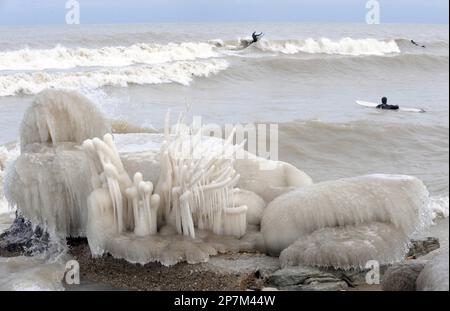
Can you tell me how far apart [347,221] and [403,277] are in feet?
3.19

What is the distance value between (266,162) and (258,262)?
4.47 ft

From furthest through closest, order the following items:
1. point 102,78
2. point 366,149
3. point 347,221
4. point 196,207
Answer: point 102,78, point 366,149, point 196,207, point 347,221

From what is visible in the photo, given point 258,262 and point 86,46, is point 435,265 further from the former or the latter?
point 86,46

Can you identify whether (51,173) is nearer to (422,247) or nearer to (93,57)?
(422,247)

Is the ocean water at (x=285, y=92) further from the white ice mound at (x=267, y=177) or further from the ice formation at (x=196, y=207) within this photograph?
the white ice mound at (x=267, y=177)

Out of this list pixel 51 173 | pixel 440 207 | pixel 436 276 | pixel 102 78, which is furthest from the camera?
pixel 102 78

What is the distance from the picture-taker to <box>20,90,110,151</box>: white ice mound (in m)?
6.03

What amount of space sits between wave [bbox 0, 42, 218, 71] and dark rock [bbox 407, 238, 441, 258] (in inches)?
967

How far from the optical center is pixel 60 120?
608 cm

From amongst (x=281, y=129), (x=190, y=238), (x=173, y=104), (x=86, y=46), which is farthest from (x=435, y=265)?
(x=86, y=46)

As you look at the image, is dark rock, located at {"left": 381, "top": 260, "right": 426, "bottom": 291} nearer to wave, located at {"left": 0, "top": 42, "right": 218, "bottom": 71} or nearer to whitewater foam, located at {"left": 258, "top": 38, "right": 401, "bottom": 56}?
wave, located at {"left": 0, "top": 42, "right": 218, "bottom": 71}

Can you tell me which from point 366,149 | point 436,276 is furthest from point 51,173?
point 366,149

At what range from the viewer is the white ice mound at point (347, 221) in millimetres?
4828
